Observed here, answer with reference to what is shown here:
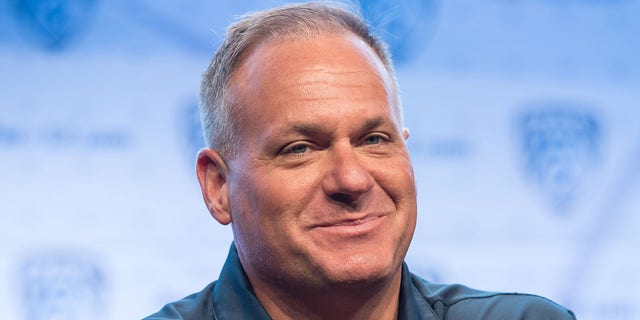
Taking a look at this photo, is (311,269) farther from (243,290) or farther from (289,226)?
(243,290)

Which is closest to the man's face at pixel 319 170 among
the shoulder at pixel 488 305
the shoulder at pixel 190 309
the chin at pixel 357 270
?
the chin at pixel 357 270

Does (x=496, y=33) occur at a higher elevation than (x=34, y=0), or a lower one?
lower

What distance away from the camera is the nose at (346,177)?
197 centimetres

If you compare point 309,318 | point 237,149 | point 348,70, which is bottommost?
point 309,318

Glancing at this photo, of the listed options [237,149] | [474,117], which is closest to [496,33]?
[474,117]

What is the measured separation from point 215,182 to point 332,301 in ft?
1.39

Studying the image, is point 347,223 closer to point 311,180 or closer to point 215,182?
point 311,180

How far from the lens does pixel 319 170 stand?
2.03 meters

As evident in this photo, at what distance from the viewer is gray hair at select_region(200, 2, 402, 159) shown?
2.21 m

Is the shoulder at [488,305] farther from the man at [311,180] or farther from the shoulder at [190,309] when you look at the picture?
the shoulder at [190,309]

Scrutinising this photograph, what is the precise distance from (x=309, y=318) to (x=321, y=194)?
Answer: 31 centimetres

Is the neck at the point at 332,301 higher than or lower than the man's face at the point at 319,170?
lower

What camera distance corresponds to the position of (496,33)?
3.79 m

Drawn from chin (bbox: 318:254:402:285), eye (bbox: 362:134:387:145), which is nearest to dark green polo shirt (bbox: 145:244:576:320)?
chin (bbox: 318:254:402:285)
